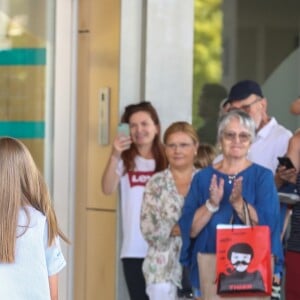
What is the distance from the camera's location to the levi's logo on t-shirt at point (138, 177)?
695 cm

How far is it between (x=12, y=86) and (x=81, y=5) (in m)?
0.90

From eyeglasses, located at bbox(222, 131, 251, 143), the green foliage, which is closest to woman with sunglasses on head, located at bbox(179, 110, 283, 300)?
eyeglasses, located at bbox(222, 131, 251, 143)

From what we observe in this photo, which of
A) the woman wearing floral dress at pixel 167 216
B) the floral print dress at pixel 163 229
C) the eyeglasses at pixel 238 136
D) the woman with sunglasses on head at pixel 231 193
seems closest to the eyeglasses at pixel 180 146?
the woman wearing floral dress at pixel 167 216

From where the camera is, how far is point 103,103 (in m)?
7.64

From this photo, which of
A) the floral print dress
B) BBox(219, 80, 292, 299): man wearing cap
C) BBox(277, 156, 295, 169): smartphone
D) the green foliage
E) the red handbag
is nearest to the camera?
the red handbag

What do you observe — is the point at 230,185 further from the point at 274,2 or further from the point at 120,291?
the point at 274,2

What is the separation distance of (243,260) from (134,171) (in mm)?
1658

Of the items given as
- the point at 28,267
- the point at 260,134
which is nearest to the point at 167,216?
the point at 260,134

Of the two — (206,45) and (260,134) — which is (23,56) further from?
(206,45)

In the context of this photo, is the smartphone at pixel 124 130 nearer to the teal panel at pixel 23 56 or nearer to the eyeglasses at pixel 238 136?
the teal panel at pixel 23 56

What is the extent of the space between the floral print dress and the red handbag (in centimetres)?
86

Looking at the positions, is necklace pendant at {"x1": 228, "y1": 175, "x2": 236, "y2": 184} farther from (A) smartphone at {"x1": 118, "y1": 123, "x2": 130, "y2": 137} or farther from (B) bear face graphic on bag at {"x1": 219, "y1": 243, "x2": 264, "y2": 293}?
(A) smartphone at {"x1": 118, "y1": 123, "x2": 130, "y2": 137}

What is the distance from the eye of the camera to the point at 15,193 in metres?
4.21

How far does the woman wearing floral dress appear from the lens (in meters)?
6.39
